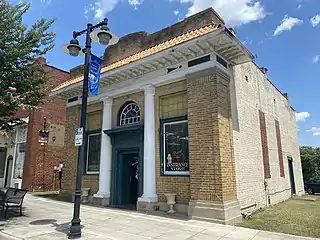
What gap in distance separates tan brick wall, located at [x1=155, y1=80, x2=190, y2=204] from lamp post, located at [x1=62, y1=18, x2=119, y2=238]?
11.6ft

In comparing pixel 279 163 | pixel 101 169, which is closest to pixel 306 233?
pixel 101 169

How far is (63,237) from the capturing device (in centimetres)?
590

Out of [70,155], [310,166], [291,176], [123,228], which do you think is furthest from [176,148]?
[310,166]

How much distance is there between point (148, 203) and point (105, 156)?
3.29 metres

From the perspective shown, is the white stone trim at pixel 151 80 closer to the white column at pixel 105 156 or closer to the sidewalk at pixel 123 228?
the white column at pixel 105 156

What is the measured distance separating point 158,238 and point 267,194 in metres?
7.56

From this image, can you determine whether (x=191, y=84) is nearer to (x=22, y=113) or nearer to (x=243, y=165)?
(x=243, y=165)

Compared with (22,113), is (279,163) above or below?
below

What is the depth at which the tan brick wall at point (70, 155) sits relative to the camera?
1280 cm

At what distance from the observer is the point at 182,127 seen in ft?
30.7

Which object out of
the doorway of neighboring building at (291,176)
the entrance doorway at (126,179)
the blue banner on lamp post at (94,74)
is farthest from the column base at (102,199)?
the doorway of neighboring building at (291,176)

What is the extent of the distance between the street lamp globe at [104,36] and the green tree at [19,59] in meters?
3.09

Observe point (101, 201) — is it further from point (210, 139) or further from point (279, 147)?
point (279, 147)

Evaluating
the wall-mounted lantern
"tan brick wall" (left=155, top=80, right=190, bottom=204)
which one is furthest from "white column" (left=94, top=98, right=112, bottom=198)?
the wall-mounted lantern
